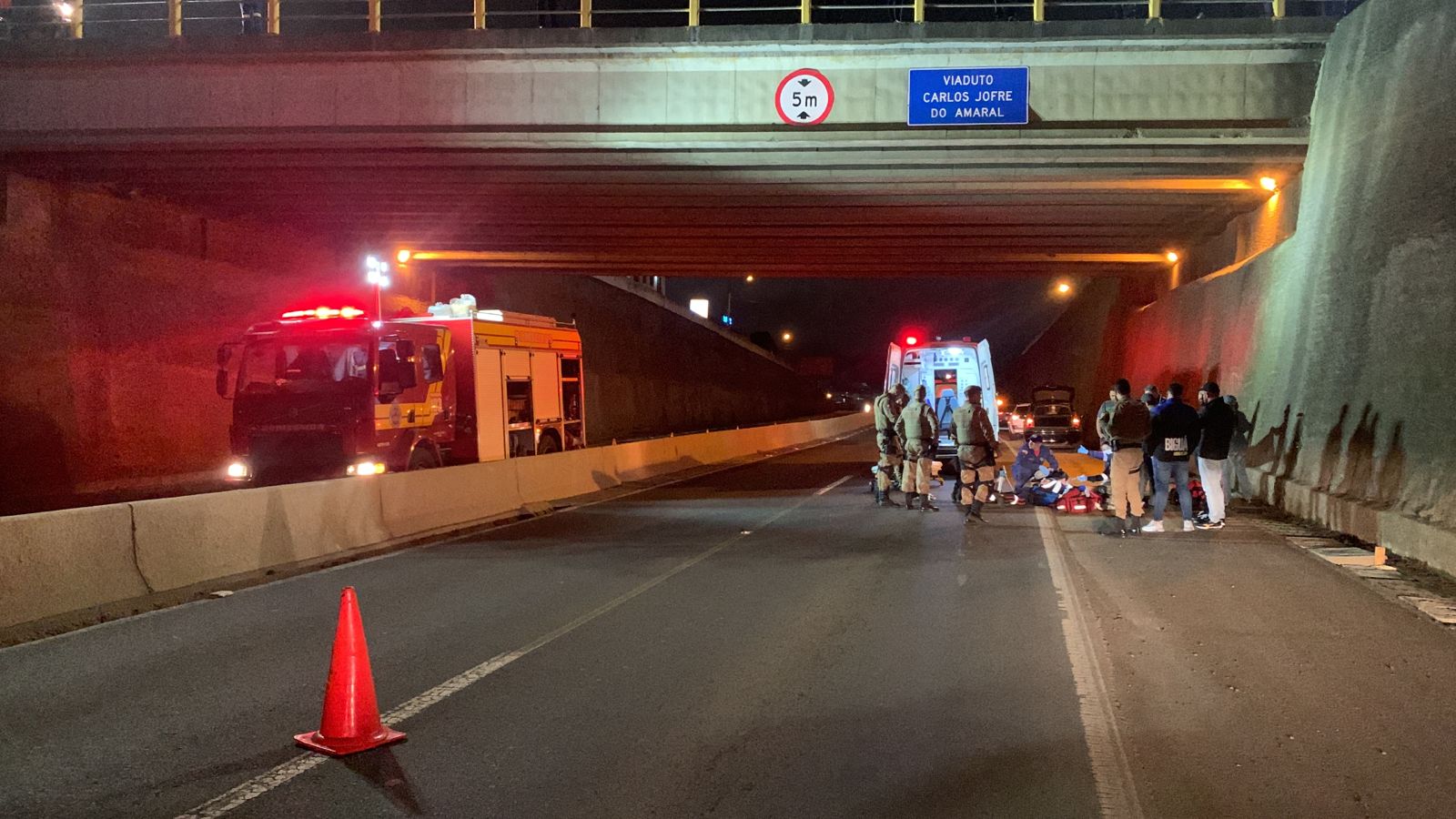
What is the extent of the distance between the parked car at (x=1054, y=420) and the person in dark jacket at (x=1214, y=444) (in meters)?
23.2

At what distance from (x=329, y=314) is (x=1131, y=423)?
1079 cm

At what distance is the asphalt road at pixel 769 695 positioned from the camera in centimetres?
504

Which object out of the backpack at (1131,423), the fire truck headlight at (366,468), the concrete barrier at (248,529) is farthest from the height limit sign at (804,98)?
the concrete barrier at (248,529)

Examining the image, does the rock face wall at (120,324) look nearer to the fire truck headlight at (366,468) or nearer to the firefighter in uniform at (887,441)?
the fire truck headlight at (366,468)

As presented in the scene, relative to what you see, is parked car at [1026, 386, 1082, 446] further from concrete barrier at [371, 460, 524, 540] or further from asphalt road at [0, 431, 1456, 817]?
asphalt road at [0, 431, 1456, 817]

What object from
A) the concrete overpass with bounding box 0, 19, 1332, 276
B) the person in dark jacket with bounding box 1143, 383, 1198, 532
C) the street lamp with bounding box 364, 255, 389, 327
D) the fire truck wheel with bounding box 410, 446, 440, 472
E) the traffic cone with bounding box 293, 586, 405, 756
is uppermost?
the concrete overpass with bounding box 0, 19, 1332, 276

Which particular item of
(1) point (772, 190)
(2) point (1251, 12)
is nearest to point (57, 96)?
(1) point (772, 190)

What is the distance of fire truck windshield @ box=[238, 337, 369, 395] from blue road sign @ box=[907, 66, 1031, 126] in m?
9.43

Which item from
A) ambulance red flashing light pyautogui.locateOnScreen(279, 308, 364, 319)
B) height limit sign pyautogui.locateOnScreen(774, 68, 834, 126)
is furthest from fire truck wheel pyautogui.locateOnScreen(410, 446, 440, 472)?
height limit sign pyautogui.locateOnScreen(774, 68, 834, 126)

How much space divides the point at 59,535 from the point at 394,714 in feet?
15.0

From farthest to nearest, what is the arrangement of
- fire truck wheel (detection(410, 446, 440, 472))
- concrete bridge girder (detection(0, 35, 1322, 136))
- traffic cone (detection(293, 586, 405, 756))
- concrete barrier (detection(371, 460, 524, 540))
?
concrete bridge girder (detection(0, 35, 1322, 136)) < fire truck wheel (detection(410, 446, 440, 472)) < concrete barrier (detection(371, 460, 524, 540)) < traffic cone (detection(293, 586, 405, 756))

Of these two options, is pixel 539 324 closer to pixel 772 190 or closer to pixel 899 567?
pixel 772 190

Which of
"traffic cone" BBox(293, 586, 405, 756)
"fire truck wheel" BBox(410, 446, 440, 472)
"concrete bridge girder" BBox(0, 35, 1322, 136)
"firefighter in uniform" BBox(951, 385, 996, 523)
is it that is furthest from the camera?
"concrete bridge girder" BBox(0, 35, 1322, 136)

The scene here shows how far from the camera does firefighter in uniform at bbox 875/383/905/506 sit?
703 inches
